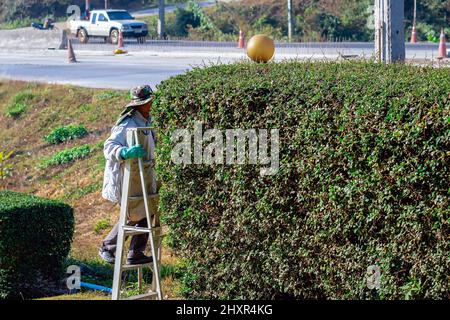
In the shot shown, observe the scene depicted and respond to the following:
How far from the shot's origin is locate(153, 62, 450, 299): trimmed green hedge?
19.3ft

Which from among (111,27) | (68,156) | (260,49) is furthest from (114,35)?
(260,49)

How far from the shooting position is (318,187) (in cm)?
641

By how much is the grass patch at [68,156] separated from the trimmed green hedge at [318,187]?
26.4ft

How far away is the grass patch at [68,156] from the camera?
15336 mm

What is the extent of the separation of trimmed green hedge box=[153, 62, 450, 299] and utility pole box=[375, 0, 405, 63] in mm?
1551

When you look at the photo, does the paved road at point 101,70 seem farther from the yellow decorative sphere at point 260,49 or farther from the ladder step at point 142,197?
the ladder step at point 142,197

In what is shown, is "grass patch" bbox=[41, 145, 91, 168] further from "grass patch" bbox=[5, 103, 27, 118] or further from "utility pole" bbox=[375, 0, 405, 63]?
"utility pole" bbox=[375, 0, 405, 63]

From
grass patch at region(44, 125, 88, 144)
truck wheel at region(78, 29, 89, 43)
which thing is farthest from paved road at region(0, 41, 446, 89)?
truck wheel at region(78, 29, 89, 43)

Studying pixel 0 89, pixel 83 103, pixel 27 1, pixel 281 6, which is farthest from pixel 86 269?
pixel 27 1

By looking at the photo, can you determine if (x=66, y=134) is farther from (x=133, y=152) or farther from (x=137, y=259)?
(x=133, y=152)

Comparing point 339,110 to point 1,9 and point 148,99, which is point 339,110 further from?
point 1,9

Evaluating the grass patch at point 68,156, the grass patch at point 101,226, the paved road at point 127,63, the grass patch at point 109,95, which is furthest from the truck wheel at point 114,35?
the grass patch at point 101,226

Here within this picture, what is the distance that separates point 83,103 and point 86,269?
30.7 ft

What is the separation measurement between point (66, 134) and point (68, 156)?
1.25m
